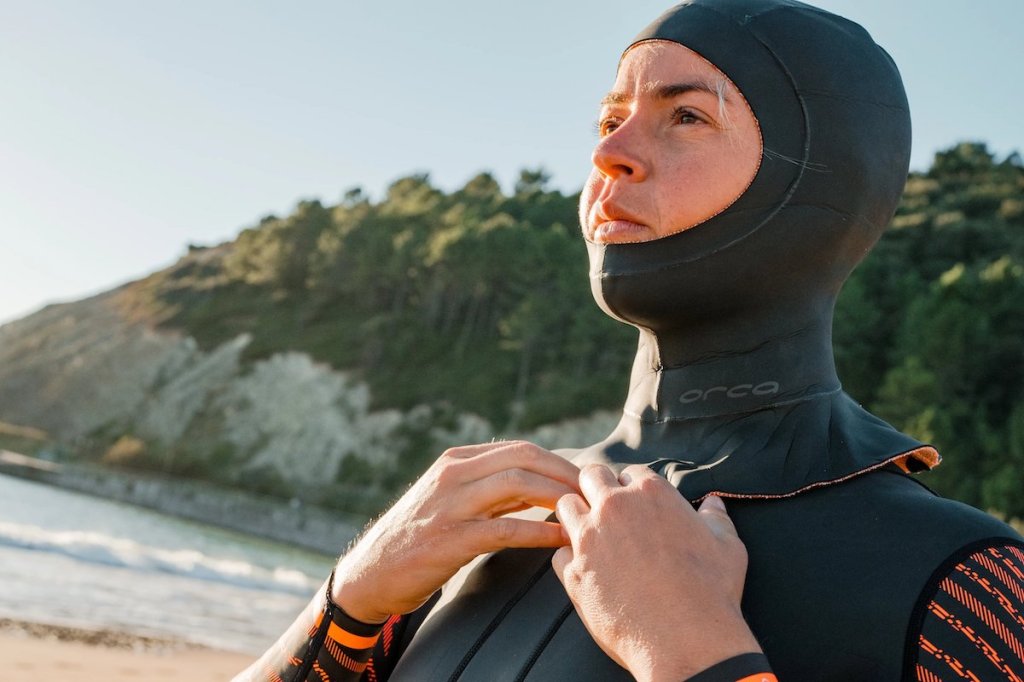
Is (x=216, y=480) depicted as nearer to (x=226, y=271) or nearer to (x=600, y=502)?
(x=226, y=271)

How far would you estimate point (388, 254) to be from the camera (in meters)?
62.5

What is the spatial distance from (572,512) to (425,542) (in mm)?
268

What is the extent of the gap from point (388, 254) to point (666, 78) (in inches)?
2429

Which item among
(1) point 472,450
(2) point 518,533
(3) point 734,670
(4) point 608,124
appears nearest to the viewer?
(3) point 734,670

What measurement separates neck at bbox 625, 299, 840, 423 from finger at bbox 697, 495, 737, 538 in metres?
0.25

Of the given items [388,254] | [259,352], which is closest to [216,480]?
[259,352]

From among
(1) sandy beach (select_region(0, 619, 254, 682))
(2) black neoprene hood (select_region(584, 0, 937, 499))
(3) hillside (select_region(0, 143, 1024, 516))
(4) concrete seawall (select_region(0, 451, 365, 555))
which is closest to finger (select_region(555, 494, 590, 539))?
(2) black neoprene hood (select_region(584, 0, 937, 499))

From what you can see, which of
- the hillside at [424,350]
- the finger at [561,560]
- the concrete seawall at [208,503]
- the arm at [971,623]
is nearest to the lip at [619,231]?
the finger at [561,560]

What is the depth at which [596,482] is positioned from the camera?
127 cm

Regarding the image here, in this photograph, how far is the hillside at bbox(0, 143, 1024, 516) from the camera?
38.6 m

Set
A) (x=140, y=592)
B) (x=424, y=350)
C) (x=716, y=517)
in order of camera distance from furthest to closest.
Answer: (x=424, y=350)
(x=140, y=592)
(x=716, y=517)

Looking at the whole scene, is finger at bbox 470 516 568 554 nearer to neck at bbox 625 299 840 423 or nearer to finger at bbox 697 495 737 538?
finger at bbox 697 495 737 538

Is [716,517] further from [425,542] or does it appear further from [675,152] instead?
[675,152]

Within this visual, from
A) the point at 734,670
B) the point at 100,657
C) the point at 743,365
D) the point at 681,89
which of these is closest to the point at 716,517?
the point at 734,670
